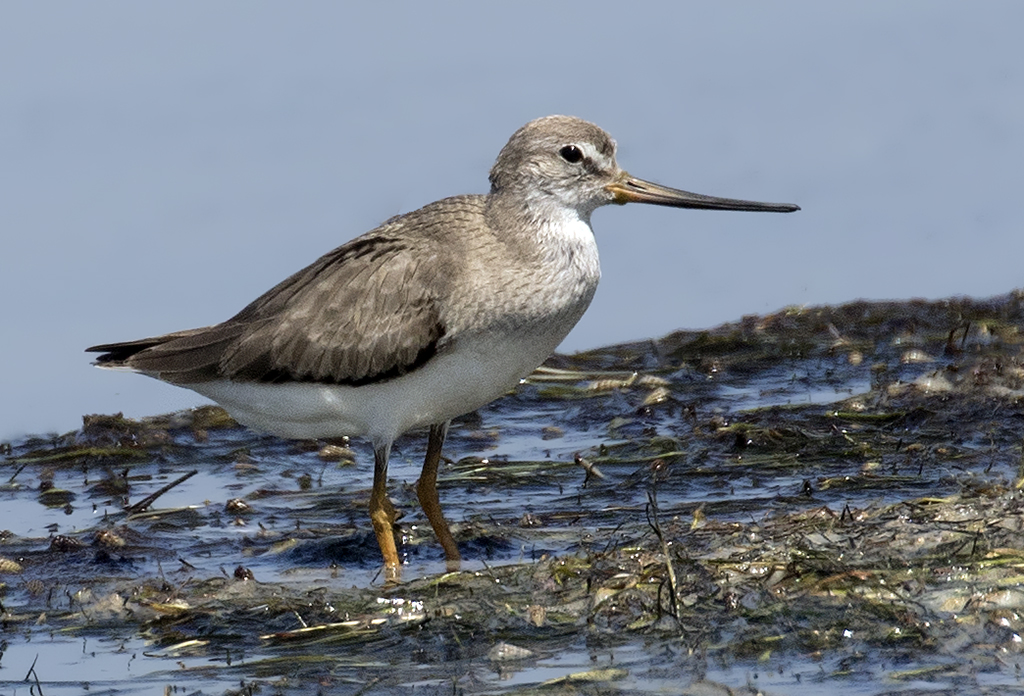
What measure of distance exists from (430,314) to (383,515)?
42.3 inches

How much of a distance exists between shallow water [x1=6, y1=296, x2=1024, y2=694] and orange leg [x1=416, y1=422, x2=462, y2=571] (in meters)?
0.10

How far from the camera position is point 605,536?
734 centimetres

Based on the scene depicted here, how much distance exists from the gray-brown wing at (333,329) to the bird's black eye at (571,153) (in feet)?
2.71

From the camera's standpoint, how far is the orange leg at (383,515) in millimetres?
7383

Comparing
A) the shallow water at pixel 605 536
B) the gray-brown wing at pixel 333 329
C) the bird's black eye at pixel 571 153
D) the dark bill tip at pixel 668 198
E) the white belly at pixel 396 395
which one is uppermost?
the bird's black eye at pixel 571 153

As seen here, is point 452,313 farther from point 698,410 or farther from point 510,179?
point 698,410

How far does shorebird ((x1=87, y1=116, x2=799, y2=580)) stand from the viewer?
7.06 m

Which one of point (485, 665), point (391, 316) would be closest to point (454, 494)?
point (391, 316)

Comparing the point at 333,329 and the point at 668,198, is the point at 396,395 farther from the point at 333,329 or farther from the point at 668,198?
the point at 668,198

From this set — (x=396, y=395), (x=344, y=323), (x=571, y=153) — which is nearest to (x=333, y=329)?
(x=344, y=323)

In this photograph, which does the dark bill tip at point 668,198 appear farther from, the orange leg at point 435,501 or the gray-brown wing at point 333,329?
the orange leg at point 435,501

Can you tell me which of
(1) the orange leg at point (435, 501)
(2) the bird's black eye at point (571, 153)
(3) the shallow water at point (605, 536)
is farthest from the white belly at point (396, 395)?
(2) the bird's black eye at point (571, 153)

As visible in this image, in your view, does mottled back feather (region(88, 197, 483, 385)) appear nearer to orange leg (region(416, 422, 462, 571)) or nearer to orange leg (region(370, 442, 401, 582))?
orange leg (region(370, 442, 401, 582))

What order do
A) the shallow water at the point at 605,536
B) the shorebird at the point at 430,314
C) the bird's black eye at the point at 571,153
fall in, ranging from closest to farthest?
1. the shallow water at the point at 605,536
2. the shorebird at the point at 430,314
3. the bird's black eye at the point at 571,153
